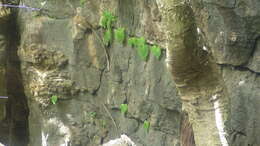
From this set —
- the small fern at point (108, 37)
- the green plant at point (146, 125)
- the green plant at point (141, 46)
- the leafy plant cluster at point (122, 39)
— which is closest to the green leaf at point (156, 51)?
the leafy plant cluster at point (122, 39)

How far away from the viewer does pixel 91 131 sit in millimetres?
4559

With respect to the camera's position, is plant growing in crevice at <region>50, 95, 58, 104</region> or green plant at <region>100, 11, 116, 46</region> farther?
plant growing in crevice at <region>50, 95, 58, 104</region>

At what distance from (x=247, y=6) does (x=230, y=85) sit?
0.53 m

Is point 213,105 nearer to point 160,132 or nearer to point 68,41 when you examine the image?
point 160,132

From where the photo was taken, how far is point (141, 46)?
3.62 m

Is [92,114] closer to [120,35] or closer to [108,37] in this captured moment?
[108,37]

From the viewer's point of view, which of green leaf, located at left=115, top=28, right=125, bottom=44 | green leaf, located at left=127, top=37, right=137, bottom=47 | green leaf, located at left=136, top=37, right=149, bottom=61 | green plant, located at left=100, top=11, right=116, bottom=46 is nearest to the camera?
green leaf, located at left=136, top=37, right=149, bottom=61

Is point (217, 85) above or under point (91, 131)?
above

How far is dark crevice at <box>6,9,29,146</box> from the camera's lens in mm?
4723

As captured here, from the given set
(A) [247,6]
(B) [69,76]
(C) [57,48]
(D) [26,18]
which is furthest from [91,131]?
(A) [247,6]

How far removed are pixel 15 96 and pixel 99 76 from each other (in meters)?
1.29

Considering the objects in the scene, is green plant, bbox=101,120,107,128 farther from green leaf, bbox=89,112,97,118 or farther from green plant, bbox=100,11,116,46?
green plant, bbox=100,11,116,46

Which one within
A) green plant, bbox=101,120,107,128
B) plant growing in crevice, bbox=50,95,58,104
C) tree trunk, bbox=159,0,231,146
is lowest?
green plant, bbox=101,120,107,128

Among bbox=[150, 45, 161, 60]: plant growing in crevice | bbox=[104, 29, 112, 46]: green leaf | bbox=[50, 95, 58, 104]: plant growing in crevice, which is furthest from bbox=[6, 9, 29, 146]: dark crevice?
bbox=[150, 45, 161, 60]: plant growing in crevice
